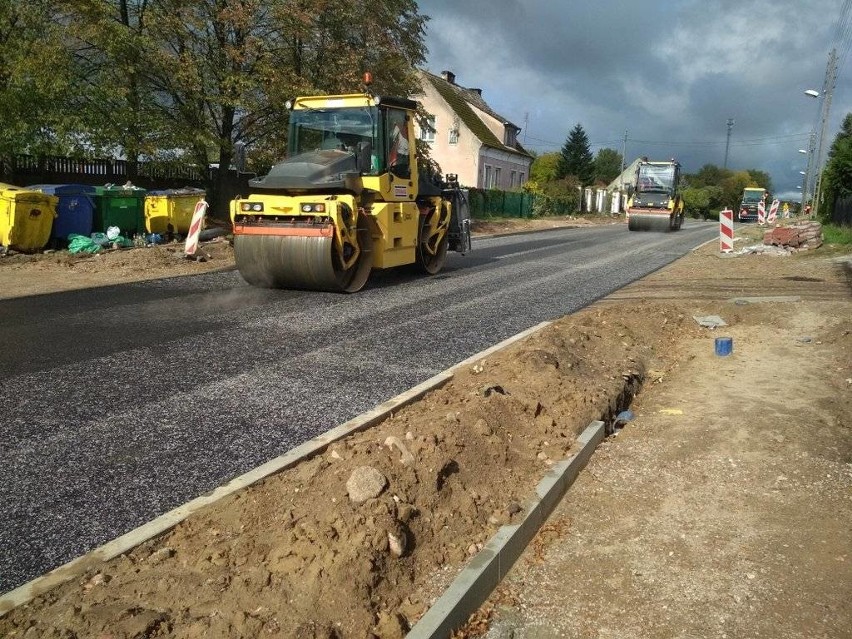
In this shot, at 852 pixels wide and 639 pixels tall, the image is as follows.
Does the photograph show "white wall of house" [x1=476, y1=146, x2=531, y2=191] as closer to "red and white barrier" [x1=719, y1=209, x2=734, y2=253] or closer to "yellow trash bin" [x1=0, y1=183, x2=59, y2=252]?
"red and white barrier" [x1=719, y1=209, x2=734, y2=253]

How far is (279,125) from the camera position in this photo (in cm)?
1969

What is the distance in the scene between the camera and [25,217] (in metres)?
13.5

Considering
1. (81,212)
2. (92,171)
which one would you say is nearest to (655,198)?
(92,171)

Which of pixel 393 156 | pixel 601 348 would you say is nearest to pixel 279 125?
pixel 393 156

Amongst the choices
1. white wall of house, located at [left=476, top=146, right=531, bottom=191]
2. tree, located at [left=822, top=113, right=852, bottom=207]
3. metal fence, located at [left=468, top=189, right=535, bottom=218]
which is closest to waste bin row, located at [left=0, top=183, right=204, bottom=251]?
metal fence, located at [left=468, top=189, right=535, bottom=218]

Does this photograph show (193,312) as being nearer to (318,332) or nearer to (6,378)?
(318,332)

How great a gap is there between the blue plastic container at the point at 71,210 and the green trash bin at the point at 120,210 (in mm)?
231

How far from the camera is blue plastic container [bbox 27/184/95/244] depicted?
14.5 meters

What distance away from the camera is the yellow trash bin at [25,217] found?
13.3 m

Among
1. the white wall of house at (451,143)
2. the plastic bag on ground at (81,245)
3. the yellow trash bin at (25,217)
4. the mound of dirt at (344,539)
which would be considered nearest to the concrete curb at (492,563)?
the mound of dirt at (344,539)

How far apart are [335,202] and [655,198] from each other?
2540 cm

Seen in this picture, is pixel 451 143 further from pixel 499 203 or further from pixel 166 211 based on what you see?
pixel 166 211

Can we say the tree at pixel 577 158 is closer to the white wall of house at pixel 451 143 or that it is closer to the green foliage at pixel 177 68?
the white wall of house at pixel 451 143

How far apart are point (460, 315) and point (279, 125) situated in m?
12.5
